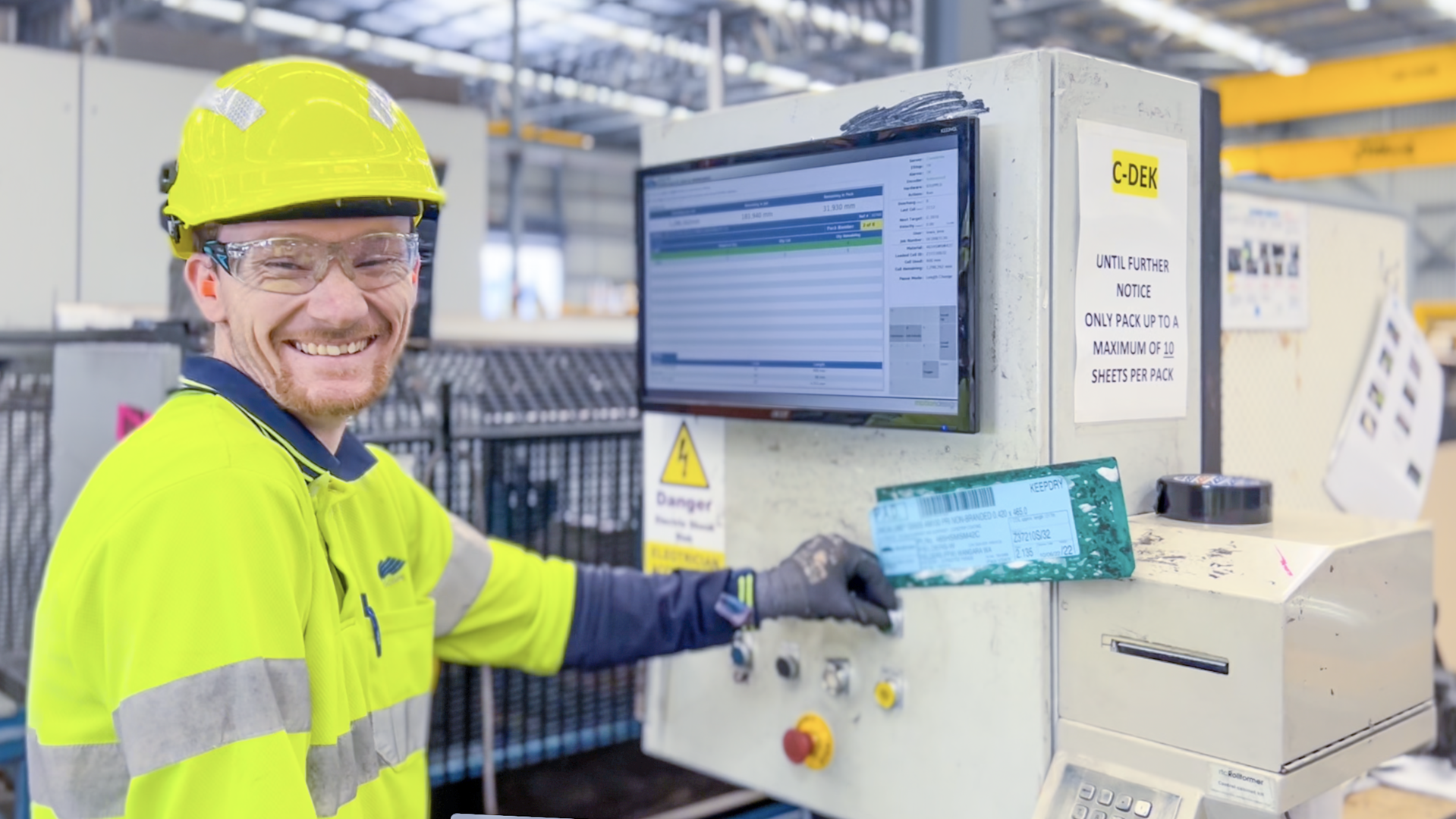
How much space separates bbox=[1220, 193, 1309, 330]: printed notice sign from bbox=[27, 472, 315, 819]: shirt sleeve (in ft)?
3.91

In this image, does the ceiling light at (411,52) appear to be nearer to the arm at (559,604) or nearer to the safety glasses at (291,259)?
the arm at (559,604)

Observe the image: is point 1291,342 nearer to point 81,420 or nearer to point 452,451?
point 452,451

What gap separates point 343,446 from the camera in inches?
52.7

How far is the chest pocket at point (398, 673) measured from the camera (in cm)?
125

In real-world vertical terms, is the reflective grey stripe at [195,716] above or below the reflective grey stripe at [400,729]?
above

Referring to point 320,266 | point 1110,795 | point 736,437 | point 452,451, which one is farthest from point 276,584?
point 452,451

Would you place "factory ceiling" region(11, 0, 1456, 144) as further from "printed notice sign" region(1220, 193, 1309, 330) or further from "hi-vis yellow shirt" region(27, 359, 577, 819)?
"hi-vis yellow shirt" region(27, 359, 577, 819)

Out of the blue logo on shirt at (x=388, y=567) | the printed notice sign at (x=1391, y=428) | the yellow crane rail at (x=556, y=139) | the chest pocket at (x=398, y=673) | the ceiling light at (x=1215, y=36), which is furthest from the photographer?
the yellow crane rail at (x=556, y=139)

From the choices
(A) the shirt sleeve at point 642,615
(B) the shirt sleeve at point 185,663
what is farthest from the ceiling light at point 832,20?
(B) the shirt sleeve at point 185,663

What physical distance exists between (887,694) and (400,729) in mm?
540

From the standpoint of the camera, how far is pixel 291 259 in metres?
1.15

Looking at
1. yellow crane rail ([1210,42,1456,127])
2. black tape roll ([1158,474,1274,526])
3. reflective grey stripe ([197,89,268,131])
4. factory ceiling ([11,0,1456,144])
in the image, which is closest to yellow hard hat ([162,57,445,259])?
reflective grey stripe ([197,89,268,131])

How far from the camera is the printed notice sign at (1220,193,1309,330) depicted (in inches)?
62.2

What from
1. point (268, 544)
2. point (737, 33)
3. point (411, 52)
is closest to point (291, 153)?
point (268, 544)
